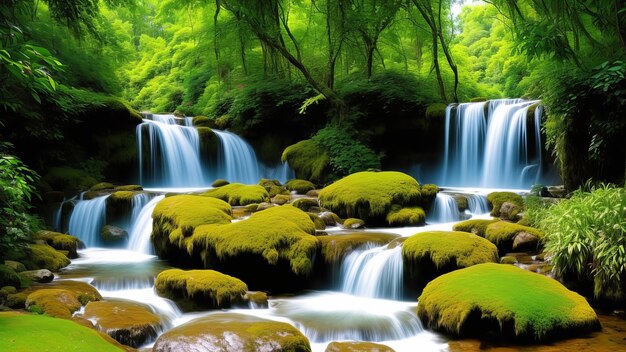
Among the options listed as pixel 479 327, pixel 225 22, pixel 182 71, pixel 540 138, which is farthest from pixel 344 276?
pixel 182 71

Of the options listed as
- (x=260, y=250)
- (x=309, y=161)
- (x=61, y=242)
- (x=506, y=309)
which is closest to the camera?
(x=506, y=309)

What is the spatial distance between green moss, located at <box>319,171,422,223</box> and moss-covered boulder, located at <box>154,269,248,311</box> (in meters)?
4.42

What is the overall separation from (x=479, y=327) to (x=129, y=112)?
48.1 feet

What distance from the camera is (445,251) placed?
6.80 m

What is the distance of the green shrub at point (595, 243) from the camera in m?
5.83

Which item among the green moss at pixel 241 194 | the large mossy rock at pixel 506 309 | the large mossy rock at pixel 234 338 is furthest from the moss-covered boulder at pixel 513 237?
the green moss at pixel 241 194

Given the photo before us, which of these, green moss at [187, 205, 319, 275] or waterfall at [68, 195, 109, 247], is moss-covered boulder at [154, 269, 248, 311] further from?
waterfall at [68, 195, 109, 247]

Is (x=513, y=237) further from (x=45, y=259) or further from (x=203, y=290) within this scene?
(x=45, y=259)

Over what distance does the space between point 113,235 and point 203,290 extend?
18.5 feet

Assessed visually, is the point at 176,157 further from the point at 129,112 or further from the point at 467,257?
the point at 467,257

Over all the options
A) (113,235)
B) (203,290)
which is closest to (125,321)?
(203,290)

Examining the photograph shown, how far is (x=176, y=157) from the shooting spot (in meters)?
17.0

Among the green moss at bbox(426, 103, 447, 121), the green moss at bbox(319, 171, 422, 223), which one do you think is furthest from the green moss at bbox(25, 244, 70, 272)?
the green moss at bbox(426, 103, 447, 121)

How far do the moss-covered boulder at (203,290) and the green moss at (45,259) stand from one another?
2.71 m
